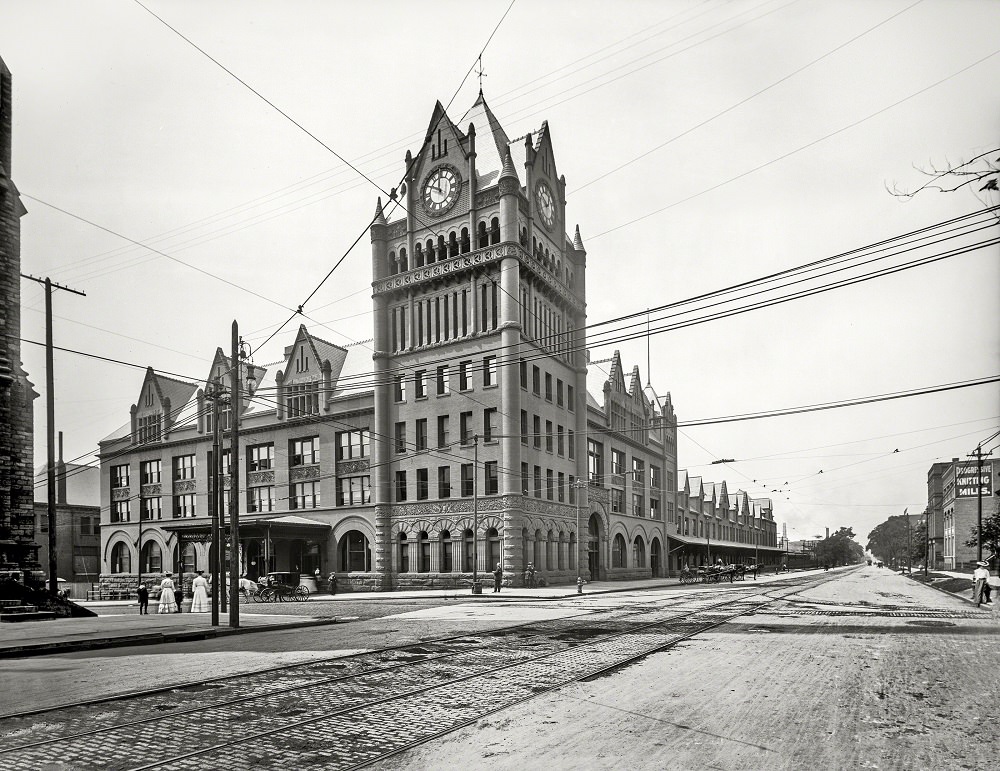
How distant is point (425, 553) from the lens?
46.9 metres

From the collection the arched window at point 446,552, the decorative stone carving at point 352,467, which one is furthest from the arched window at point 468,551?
the decorative stone carving at point 352,467

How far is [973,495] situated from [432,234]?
210 ft

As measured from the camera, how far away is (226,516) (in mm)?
58812

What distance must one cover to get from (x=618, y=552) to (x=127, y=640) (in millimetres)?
45410

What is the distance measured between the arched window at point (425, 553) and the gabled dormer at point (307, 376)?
491 inches

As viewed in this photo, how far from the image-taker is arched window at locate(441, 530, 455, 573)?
45.8 metres

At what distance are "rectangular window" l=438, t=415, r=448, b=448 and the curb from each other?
24.1 m

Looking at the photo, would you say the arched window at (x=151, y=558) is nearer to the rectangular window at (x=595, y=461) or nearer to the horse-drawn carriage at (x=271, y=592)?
the horse-drawn carriage at (x=271, y=592)

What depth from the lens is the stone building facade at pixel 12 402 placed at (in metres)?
25.9

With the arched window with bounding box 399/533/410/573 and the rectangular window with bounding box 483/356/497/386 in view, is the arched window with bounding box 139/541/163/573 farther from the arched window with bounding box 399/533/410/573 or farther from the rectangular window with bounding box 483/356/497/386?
the rectangular window with bounding box 483/356/497/386

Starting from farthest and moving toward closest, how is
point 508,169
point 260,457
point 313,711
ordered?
point 260,457
point 508,169
point 313,711

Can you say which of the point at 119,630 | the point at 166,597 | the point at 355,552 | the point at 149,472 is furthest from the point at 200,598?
the point at 149,472

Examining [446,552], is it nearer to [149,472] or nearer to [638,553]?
[638,553]

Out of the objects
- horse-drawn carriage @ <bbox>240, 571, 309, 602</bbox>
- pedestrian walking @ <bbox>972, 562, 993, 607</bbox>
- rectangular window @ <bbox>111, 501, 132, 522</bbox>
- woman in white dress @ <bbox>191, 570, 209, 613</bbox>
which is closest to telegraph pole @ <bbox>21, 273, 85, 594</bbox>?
woman in white dress @ <bbox>191, 570, 209, 613</bbox>
